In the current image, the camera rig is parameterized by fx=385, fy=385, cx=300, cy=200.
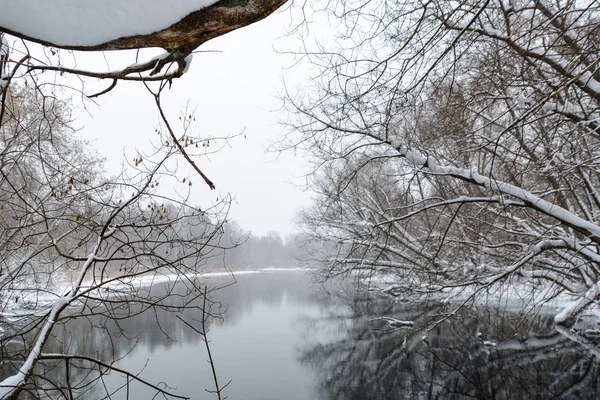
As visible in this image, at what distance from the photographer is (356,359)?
8.90 m

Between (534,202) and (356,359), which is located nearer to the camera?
(534,202)

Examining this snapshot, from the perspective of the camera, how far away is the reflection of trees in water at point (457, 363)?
681 cm

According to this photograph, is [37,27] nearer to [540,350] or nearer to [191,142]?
[191,142]

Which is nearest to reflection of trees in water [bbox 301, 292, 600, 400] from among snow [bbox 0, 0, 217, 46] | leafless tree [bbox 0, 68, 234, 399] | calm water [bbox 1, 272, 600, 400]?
calm water [bbox 1, 272, 600, 400]

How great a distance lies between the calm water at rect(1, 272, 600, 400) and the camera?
7.04 metres

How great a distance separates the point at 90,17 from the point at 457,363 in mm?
8917

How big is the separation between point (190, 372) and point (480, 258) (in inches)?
284

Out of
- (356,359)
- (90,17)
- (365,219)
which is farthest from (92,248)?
(365,219)

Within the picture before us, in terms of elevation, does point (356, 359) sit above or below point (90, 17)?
below

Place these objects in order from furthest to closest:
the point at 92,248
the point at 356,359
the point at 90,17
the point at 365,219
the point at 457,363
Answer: the point at 365,219 → the point at 356,359 → the point at 457,363 → the point at 92,248 → the point at 90,17

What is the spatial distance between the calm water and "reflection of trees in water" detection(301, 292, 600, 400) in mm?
20

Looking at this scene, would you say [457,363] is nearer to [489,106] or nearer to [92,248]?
[489,106]

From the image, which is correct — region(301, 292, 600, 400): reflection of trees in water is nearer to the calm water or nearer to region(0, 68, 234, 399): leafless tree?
the calm water

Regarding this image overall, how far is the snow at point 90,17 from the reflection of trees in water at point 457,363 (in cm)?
581
